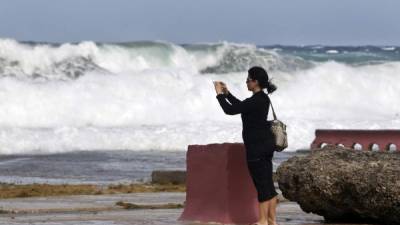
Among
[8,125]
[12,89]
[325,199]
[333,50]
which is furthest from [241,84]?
[325,199]

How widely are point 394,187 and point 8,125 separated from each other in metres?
26.1

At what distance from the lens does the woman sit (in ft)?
37.3

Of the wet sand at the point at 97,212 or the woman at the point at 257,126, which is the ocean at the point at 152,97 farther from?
the woman at the point at 257,126

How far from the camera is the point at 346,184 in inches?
468

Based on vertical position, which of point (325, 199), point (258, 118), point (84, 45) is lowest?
point (325, 199)

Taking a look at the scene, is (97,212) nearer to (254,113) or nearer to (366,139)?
(254,113)

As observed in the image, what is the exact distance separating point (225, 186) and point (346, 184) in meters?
1.13

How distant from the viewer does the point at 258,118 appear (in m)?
11.4

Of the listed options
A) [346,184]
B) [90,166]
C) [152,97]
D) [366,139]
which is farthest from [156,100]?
[346,184]

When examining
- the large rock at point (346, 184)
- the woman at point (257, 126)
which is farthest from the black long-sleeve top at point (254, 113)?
the large rock at point (346, 184)

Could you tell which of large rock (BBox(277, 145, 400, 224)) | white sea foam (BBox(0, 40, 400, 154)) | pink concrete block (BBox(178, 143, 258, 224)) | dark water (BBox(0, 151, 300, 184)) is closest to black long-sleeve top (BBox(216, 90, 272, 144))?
pink concrete block (BBox(178, 143, 258, 224))

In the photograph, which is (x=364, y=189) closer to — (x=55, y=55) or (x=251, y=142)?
(x=251, y=142)

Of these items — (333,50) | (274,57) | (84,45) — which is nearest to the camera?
(84,45)

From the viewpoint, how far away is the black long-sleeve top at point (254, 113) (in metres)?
11.4
